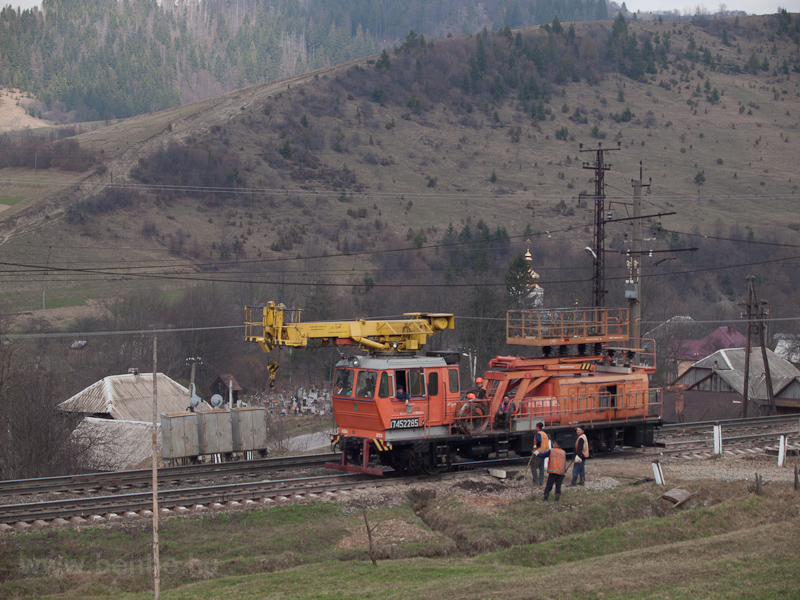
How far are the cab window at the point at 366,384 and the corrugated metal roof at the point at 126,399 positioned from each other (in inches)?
1002

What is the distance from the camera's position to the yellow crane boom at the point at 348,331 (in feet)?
67.0

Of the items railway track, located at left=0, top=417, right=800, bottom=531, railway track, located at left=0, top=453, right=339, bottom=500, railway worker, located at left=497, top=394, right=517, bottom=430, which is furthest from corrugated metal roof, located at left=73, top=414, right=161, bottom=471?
railway worker, located at left=497, top=394, right=517, bottom=430

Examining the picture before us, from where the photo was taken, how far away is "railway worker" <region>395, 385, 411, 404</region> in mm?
20406

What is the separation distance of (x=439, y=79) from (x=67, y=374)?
448ft

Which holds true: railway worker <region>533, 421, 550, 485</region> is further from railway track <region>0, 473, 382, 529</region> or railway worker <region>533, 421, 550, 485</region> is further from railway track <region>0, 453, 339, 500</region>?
railway track <region>0, 453, 339, 500</region>

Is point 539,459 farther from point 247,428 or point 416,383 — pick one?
point 247,428

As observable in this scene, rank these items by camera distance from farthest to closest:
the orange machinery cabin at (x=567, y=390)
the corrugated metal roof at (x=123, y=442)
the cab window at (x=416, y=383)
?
the corrugated metal roof at (x=123, y=442)
the orange machinery cabin at (x=567, y=390)
the cab window at (x=416, y=383)

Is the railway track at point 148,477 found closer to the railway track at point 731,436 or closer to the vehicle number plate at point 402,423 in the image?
the vehicle number plate at point 402,423

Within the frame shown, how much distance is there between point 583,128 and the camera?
159375mm

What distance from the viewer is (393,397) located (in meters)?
20.4

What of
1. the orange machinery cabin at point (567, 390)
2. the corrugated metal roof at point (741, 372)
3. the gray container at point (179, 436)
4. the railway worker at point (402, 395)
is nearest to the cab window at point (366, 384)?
the railway worker at point (402, 395)

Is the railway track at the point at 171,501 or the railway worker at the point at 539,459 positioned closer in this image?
the railway track at the point at 171,501

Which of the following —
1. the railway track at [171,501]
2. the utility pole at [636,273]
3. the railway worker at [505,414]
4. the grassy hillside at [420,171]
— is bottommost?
the railway track at [171,501]

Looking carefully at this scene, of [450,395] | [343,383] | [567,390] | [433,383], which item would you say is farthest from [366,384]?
[567,390]
